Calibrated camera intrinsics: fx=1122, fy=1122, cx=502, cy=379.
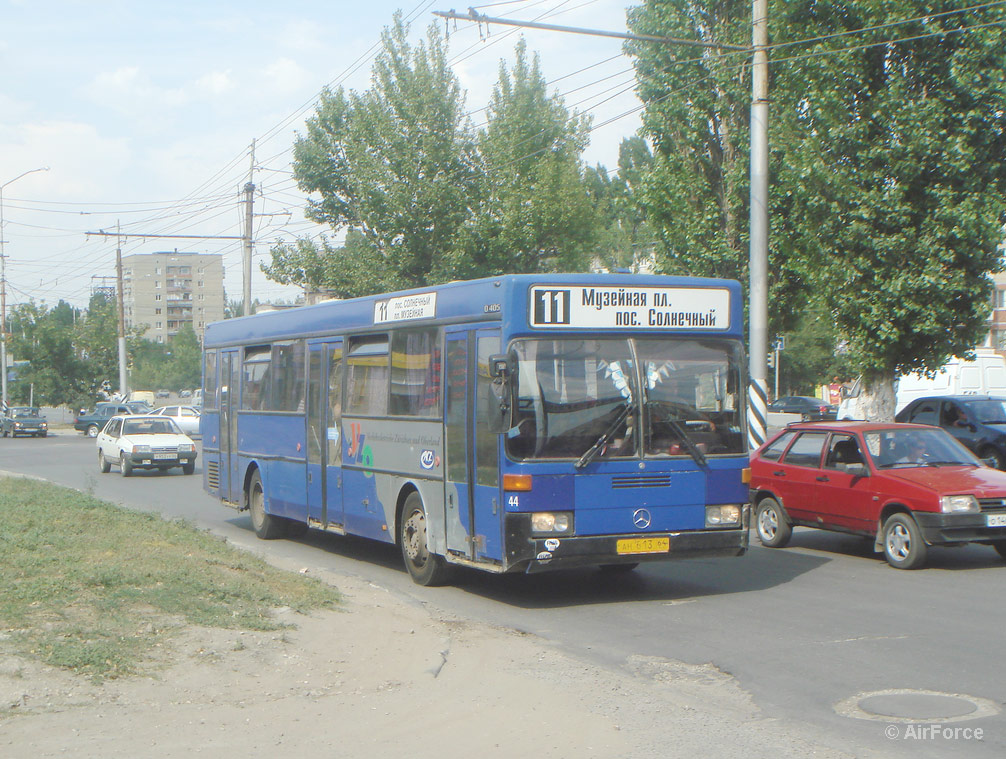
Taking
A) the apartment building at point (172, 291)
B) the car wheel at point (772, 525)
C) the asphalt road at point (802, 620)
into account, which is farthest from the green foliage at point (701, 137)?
the apartment building at point (172, 291)

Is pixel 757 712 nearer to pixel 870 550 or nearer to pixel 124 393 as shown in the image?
pixel 870 550

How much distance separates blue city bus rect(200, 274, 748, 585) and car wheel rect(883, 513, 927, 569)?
2371 mm

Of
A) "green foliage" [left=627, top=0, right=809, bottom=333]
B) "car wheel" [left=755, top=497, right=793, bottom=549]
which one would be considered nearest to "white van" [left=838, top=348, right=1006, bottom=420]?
"green foliage" [left=627, top=0, right=809, bottom=333]

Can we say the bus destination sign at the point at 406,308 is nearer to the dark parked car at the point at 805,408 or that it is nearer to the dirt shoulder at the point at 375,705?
the dirt shoulder at the point at 375,705

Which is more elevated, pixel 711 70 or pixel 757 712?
pixel 711 70

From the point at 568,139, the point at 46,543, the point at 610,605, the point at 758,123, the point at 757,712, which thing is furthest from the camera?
the point at 568,139

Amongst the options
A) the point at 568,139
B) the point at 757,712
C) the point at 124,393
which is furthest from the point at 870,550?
the point at 124,393

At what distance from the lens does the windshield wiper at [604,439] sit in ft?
31.9

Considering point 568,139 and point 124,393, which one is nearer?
point 568,139

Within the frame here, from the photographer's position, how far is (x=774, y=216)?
2558 cm

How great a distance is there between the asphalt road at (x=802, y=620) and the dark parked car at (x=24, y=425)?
158 feet

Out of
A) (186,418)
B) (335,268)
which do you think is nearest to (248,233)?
(335,268)

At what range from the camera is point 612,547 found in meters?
9.86

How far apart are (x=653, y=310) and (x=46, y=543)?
6403 mm
